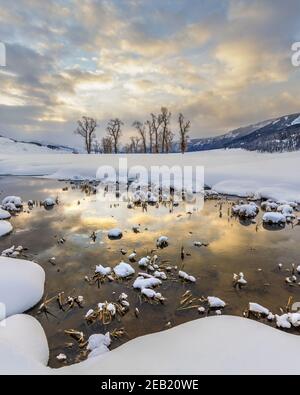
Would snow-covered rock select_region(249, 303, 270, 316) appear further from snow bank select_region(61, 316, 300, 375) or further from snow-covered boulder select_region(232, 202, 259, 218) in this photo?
snow-covered boulder select_region(232, 202, 259, 218)

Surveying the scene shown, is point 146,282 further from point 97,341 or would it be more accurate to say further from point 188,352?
point 188,352

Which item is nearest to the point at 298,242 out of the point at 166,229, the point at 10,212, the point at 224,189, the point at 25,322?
the point at 166,229

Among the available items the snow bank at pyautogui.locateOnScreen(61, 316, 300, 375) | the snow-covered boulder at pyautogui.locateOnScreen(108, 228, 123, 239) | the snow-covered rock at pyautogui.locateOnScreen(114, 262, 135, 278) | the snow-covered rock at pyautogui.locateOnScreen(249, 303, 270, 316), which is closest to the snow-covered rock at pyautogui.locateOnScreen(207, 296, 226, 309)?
the snow-covered rock at pyautogui.locateOnScreen(249, 303, 270, 316)

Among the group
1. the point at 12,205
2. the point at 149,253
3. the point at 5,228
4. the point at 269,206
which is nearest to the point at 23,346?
the point at 149,253

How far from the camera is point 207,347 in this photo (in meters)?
3.83

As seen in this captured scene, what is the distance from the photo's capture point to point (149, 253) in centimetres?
844

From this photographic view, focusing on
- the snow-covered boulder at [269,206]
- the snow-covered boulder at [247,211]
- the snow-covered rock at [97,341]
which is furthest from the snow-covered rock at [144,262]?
the snow-covered boulder at [269,206]

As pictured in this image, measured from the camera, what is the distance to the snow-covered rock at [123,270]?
22.7ft

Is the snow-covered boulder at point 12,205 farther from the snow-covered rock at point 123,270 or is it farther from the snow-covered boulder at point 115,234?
the snow-covered rock at point 123,270

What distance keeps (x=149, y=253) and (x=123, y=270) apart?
5.21ft

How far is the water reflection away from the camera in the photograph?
5414 millimetres

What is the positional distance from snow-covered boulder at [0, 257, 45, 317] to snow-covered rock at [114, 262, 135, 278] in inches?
72.4

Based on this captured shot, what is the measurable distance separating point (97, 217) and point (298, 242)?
8.31 metres

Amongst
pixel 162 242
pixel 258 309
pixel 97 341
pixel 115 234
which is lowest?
pixel 97 341
